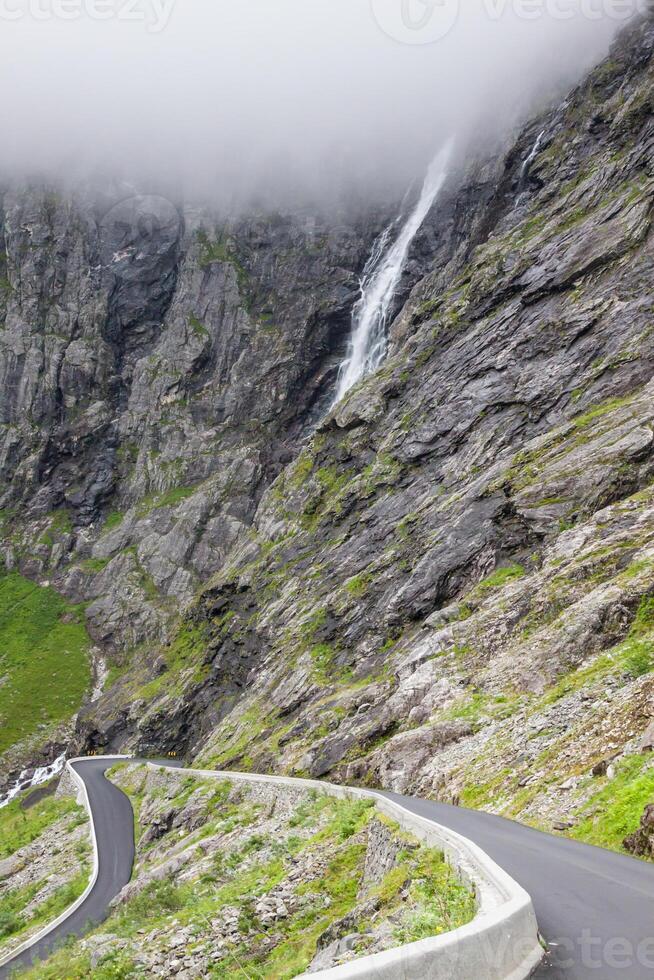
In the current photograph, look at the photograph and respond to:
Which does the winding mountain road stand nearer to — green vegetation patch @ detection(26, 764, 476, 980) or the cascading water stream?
green vegetation patch @ detection(26, 764, 476, 980)

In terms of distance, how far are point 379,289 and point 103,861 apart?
7788 centimetres

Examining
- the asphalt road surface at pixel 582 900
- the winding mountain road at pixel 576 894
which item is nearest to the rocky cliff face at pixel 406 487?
the winding mountain road at pixel 576 894

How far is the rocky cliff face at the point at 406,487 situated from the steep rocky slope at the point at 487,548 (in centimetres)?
19

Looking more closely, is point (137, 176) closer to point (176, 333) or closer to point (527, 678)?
point (176, 333)

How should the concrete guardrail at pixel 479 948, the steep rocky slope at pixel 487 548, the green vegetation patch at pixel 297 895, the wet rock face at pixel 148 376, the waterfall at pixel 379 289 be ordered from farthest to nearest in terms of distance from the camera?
the wet rock face at pixel 148 376 → the waterfall at pixel 379 289 → the steep rocky slope at pixel 487 548 → the green vegetation patch at pixel 297 895 → the concrete guardrail at pixel 479 948

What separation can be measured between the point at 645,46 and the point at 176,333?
269ft

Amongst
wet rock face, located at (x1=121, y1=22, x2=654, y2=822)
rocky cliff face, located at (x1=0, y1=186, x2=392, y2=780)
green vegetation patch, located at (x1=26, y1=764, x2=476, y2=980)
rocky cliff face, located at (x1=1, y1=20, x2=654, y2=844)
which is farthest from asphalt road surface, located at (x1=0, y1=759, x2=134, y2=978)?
rocky cliff face, located at (x1=0, y1=186, x2=392, y2=780)

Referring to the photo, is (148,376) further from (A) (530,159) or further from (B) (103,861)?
(B) (103,861)

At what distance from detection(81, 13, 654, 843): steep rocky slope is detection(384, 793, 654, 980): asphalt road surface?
160 cm

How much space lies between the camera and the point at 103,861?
32.4m

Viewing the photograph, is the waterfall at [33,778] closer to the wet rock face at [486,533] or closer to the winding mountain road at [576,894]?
the wet rock face at [486,533]

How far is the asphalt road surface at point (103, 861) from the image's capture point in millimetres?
22781

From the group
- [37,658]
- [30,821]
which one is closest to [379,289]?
[37,658]

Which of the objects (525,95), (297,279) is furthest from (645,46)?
(297,279)
